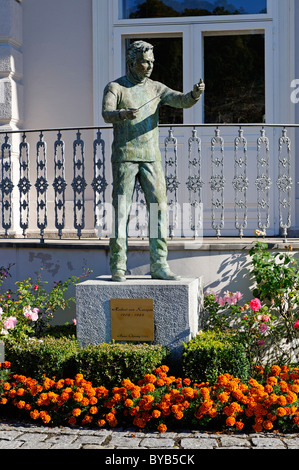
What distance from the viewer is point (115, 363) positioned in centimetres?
490

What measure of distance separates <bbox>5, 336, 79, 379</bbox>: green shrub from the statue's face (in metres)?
2.26

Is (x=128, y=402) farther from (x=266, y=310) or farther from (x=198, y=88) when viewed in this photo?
(x=198, y=88)

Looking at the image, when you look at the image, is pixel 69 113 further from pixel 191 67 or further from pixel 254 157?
pixel 254 157

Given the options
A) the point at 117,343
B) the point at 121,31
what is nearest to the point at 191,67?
the point at 121,31

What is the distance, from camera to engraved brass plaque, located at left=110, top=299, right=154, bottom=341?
17.4 ft

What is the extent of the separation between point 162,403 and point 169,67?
16.3ft

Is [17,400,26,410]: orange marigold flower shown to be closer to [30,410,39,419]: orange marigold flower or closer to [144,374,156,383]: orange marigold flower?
[30,410,39,419]: orange marigold flower

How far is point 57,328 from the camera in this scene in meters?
5.94

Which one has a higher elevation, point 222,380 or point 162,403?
point 222,380

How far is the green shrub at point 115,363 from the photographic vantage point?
4.89m

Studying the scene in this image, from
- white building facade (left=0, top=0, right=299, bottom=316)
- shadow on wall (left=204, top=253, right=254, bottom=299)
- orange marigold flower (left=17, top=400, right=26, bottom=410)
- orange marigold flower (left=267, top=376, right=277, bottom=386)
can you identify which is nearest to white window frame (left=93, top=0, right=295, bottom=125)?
white building facade (left=0, top=0, right=299, bottom=316)

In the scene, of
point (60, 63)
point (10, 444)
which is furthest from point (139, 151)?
point (60, 63)

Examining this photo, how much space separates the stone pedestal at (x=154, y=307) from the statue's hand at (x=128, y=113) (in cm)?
134

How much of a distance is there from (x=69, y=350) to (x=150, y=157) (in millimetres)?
1682
